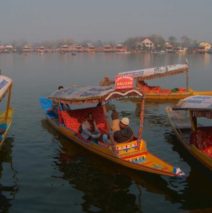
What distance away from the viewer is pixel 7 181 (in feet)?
45.0

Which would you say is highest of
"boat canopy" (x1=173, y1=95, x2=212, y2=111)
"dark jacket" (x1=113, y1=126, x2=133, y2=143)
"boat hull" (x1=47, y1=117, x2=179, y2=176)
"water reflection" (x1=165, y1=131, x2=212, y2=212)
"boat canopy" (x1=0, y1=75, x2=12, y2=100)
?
"boat canopy" (x1=0, y1=75, x2=12, y2=100)

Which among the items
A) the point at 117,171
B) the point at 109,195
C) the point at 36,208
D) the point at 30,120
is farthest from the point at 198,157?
the point at 30,120

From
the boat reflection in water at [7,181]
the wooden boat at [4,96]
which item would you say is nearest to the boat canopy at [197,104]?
the boat reflection in water at [7,181]

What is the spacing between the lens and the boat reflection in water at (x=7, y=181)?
476 inches

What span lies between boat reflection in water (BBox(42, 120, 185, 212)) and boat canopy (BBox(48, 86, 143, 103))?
106 inches

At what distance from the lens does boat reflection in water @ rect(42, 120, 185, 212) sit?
12042mm

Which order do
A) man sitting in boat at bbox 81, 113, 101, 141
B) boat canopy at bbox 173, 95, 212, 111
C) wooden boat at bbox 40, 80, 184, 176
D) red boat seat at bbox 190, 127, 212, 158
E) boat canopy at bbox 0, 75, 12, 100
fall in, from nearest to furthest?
wooden boat at bbox 40, 80, 184, 176 → boat canopy at bbox 173, 95, 212, 111 → red boat seat at bbox 190, 127, 212, 158 → boat canopy at bbox 0, 75, 12, 100 → man sitting in boat at bbox 81, 113, 101, 141

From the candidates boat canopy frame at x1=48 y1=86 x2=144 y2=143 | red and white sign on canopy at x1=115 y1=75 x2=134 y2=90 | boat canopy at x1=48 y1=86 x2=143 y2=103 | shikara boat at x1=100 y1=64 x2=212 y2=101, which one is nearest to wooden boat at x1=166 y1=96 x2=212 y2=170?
boat canopy frame at x1=48 y1=86 x2=144 y2=143

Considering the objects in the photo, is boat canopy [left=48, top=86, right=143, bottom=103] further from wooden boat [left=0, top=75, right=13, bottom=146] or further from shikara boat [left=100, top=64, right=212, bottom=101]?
shikara boat [left=100, top=64, right=212, bottom=101]

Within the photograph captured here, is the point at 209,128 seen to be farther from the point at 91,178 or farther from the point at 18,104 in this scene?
the point at 18,104

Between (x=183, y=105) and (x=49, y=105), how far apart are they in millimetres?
11635

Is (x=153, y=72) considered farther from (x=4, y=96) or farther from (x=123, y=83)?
(x=123, y=83)

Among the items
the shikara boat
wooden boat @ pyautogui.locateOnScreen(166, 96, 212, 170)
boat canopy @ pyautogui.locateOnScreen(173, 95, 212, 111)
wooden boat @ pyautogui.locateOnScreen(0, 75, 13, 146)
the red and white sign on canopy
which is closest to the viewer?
the red and white sign on canopy

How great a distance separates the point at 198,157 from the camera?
14.9 m
